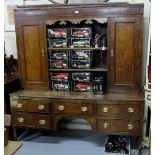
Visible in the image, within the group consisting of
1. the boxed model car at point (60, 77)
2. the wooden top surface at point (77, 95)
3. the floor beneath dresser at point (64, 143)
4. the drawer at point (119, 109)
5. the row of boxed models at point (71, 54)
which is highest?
the row of boxed models at point (71, 54)

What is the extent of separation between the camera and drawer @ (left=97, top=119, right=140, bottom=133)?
2664 millimetres

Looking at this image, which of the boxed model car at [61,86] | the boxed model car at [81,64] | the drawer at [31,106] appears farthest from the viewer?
the boxed model car at [61,86]

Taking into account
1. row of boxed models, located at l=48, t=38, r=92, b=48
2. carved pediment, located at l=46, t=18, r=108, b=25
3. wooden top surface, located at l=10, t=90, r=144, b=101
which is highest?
carved pediment, located at l=46, t=18, r=108, b=25

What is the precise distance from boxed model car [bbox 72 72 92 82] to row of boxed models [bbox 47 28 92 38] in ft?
1.71

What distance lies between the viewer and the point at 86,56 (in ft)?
9.56

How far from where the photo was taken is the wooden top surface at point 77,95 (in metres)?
2.66

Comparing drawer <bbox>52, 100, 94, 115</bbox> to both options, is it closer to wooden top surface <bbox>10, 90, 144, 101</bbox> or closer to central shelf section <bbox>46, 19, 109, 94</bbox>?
wooden top surface <bbox>10, 90, 144, 101</bbox>

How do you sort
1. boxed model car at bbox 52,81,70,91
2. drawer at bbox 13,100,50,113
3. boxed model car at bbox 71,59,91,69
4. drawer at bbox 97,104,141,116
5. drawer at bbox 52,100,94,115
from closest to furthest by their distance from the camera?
drawer at bbox 97,104,141,116 → drawer at bbox 52,100,94,115 → drawer at bbox 13,100,50,113 → boxed model car at bbox 71,59,91,69 → boxed model car at bbox 52,81,70,91

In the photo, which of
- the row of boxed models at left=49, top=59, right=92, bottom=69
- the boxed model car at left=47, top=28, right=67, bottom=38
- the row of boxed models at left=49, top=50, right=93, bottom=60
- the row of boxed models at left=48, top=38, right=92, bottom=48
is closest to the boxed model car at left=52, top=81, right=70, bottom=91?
the row of boxed models at left=49, top=59, right=92, bottom=69

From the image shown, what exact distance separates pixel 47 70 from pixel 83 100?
71cm

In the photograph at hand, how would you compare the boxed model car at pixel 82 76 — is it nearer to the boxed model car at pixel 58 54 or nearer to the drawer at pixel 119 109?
the boxed model car at pixel 58 54

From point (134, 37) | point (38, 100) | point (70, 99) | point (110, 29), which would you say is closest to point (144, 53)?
point (134, 37)

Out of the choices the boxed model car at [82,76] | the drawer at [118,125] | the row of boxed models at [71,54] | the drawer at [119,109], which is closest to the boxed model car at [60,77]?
the boxed model car at [82,76]

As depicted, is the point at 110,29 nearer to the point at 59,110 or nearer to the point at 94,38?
the point at 94,38
